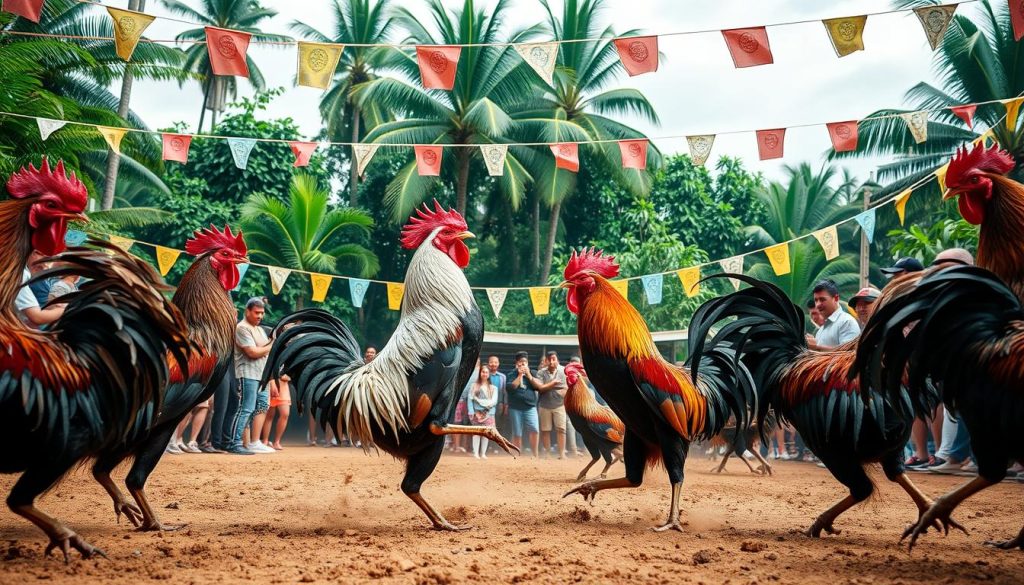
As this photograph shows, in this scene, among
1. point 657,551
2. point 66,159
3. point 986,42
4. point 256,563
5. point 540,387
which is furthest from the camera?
point 986,42

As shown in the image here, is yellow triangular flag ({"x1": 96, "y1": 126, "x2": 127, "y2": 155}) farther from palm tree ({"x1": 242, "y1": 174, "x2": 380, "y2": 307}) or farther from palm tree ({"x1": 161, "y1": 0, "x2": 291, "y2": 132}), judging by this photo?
palm tree ({"x1": 161, "y1": 0, "x2": 291, "y2": 132})

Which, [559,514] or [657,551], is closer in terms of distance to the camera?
[657,551]

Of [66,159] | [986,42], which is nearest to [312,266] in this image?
[66,159]

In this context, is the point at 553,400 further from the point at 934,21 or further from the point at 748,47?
the point at 934,21

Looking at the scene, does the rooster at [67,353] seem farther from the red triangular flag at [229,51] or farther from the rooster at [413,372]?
the red triangular flag at [229,51]

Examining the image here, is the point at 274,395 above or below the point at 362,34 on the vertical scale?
below

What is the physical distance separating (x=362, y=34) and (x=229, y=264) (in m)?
25.9

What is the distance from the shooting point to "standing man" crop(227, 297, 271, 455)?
1026cm

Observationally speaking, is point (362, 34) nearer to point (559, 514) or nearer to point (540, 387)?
point (540, 387)

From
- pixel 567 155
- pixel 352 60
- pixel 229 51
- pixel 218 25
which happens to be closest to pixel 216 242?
pixel 229 51

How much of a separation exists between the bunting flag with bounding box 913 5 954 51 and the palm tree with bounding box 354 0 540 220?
15957 millimetres

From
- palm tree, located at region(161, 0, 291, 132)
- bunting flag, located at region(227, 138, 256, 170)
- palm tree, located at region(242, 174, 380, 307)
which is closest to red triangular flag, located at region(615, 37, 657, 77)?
bunting flag, located at region(227, 138, 256, 170)

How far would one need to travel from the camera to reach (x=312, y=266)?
22594 millimetres

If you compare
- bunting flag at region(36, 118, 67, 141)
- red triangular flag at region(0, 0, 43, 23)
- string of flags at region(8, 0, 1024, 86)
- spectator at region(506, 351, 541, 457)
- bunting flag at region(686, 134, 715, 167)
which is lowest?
spectator at region(506, 351, 541, 457)
